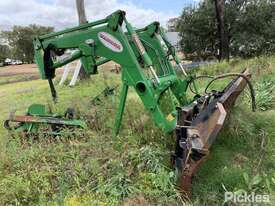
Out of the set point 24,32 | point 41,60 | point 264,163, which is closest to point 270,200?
point 264,163

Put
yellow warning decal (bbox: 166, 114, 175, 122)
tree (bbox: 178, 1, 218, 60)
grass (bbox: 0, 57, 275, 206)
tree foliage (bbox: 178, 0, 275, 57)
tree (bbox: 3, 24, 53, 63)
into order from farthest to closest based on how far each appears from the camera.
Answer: tree (bbox: 3, 24, 53, 63) < tree (bbox: 178, 1, 218, 60) < tree foliage (bbox: 178, 0, 275, 57) < yellow warning decal (bbox: 166, 114, 175, 122) < grass (bbox: 0, 57, 275, 206)

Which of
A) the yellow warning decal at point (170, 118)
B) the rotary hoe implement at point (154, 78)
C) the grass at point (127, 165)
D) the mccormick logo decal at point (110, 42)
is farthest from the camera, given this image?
the mccormick logo decal at point (110, 42)

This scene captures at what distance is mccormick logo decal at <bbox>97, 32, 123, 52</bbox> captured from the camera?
405cm

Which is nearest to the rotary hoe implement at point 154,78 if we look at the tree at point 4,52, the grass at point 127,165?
the grass at point 127,165

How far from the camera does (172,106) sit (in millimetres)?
3969

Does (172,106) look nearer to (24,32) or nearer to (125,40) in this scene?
(125,40)

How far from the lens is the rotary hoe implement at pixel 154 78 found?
9.65 ft

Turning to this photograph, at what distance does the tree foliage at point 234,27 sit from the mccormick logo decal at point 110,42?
12355mm

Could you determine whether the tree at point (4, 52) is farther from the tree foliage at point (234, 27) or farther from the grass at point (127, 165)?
the grass at point (127, 165)

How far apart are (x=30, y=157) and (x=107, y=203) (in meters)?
1.18

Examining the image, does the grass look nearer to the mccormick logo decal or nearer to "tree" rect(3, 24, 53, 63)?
the mccormick logo decal

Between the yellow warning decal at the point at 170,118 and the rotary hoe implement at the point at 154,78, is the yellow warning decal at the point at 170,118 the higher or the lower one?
the lower one

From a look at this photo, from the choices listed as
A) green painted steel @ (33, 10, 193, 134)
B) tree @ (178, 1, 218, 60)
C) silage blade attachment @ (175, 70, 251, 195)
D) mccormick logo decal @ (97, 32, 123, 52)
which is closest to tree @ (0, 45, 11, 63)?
tree @ (178, 1, 218, 60)

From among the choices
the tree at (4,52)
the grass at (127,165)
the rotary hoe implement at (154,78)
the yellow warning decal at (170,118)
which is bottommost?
the tree at (4,52)
